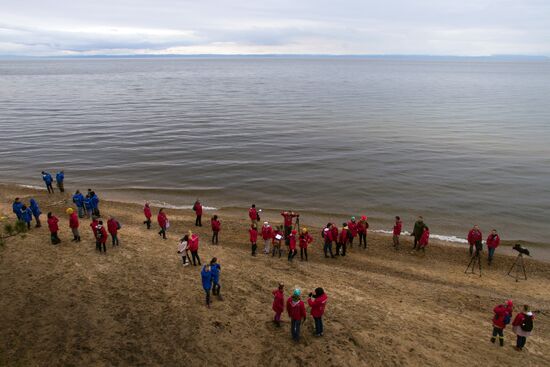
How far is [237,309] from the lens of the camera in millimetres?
13828

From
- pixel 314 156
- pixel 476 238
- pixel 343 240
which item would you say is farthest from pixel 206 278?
pixel 314 156

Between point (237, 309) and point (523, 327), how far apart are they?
8.85 meters

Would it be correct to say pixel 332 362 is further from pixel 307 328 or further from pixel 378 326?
pixel 378 326

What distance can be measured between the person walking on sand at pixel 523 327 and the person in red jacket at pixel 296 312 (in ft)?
21.6

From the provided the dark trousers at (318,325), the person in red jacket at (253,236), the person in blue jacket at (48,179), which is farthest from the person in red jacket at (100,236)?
the person in blue jacket at (48,179)

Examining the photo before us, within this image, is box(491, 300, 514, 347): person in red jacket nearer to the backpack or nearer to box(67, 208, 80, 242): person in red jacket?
the backpack

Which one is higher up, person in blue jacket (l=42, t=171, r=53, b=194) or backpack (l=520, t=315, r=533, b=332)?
person in blue jacket (l=42, t=171, r=53, b=194)

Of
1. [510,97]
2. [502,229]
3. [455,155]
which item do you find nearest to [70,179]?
[502,229]

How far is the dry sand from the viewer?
463 inches

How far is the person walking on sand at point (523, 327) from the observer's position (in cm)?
1230

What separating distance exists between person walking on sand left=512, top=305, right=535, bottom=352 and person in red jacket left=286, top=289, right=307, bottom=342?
6.58 meters

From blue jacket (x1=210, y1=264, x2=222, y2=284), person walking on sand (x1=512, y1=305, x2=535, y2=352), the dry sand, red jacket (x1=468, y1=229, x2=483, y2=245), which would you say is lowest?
the dry sand

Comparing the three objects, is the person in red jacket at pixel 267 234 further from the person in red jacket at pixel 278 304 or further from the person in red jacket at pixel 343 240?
the person in red jacket at pixel 278 304

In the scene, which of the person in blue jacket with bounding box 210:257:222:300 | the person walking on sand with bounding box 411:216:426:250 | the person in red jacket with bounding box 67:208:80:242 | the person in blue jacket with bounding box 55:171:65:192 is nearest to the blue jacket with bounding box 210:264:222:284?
Result: the person in blue jacket with bounding box 210:257:222:300
